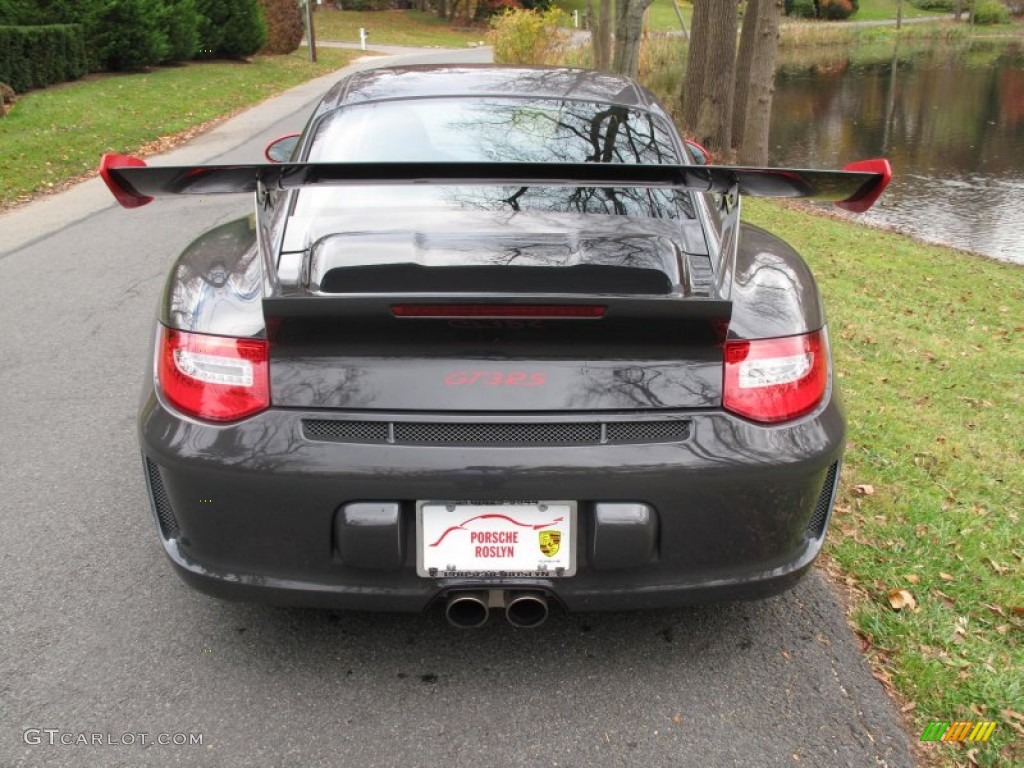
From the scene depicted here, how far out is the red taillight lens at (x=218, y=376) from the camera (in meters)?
2.21

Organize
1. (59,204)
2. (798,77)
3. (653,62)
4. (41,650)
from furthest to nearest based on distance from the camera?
1. (798,77)
2. (653,62)
3. (59,204)
4. (41,650)

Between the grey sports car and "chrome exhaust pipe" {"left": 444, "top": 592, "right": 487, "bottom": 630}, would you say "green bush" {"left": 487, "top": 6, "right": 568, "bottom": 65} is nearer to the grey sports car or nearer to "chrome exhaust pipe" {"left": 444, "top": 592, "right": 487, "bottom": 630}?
the grey sports car

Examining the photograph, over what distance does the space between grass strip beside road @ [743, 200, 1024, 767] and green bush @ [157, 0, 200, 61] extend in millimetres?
19538

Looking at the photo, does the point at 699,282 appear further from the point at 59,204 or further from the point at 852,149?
the point at 852,149

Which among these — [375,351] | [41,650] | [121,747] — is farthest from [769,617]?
[41,650]

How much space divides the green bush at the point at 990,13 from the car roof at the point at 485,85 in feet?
237

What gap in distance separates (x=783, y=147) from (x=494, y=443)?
18506mm

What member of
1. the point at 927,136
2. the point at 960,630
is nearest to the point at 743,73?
the point at 927,136

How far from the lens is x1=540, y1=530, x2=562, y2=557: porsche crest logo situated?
221cm

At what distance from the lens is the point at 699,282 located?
221 centimetres

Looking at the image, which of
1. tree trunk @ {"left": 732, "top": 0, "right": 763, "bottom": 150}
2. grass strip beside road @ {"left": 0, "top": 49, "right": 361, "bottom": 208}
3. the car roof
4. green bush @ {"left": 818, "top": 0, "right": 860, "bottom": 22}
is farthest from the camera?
green bush @ {"left": 818, "top": 0, "right": 860, "bottom": 22}

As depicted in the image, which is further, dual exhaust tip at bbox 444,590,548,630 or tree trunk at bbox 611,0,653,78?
tree trunk at bbox 611,0,653,78

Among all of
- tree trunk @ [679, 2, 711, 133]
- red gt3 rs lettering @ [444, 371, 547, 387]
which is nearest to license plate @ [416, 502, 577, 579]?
red gt3 rs lettering @ [444, 371, 547, 387]

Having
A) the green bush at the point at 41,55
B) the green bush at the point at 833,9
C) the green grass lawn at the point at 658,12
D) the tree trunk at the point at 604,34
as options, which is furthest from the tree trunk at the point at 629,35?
the green bush at the point at 833,9
